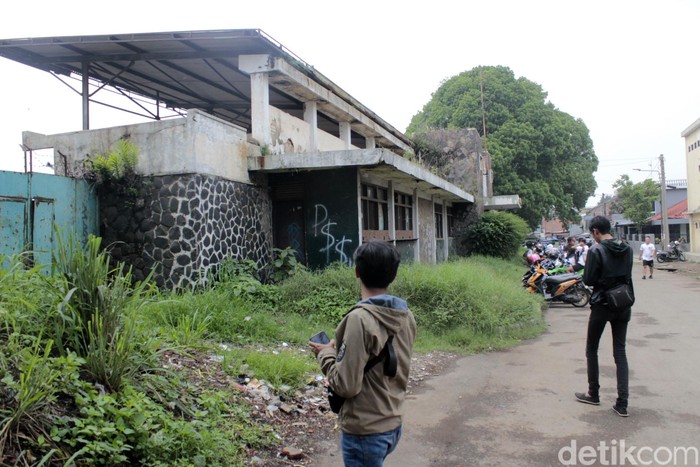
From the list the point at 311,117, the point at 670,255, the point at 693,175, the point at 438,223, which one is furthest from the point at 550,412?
the point at 693,175

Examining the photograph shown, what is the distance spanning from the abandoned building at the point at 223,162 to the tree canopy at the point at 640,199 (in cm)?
3482

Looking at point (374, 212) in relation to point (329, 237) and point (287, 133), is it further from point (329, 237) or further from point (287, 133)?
point (287, 133)

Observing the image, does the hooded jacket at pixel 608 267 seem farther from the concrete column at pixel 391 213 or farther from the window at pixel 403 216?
the window at pixel 403 216

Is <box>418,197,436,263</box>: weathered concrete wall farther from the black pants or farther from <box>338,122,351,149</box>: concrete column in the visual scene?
the black pants

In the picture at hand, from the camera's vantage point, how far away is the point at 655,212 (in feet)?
156

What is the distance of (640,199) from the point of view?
41969 mm

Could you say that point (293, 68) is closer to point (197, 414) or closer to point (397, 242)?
point (397, 242)

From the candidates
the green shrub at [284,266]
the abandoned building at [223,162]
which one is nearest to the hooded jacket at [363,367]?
the abandoned building at [223,162]

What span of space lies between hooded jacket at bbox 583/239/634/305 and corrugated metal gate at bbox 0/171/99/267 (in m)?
6.19

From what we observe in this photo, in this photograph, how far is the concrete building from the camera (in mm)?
30266

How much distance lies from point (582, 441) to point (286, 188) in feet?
25.0

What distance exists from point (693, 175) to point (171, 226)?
33.4 meters

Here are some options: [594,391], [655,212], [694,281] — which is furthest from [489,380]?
[655,212]

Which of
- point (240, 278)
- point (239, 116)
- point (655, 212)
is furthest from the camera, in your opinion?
point (655, 212)
